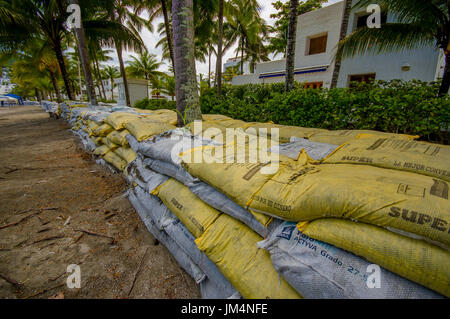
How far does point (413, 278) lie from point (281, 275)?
2.04 feet

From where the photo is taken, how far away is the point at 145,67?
25.0m

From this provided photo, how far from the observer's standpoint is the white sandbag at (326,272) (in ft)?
2.94

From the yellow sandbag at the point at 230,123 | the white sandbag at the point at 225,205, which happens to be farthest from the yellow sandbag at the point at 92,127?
the white sandbag at the point at 225,205

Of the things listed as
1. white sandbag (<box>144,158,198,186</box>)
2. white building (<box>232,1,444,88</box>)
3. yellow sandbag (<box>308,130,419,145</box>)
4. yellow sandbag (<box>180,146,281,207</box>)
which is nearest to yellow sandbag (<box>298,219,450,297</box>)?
yellow sandbag (<box>180,146,281,207</box>)

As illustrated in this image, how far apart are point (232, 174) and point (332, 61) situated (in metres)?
6.84

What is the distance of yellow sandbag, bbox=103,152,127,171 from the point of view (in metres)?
3.83

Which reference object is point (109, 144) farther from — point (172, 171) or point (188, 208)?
point (188, 208)

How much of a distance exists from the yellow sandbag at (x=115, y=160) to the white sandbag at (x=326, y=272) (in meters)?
3.47

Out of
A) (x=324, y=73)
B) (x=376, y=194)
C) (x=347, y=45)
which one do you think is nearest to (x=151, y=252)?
(x=376, y=194)

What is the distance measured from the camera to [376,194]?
1009 millimetres

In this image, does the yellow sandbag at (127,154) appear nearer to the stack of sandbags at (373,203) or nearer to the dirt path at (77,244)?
the dirt path at (77,244)

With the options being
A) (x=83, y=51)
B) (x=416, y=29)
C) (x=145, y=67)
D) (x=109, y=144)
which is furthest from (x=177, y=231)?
(x=145, y=67)

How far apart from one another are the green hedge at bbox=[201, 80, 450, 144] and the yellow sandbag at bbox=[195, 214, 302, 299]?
3.25m

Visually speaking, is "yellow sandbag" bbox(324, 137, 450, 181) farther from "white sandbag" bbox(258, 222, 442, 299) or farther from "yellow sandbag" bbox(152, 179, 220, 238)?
"yellow sandbag" bbox(152, 179, 220, 238)
